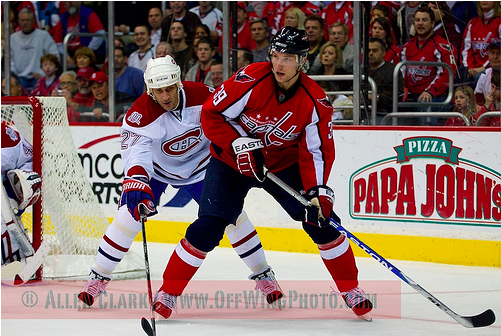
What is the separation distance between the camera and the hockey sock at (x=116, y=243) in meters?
3.58

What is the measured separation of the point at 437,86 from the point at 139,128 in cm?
229

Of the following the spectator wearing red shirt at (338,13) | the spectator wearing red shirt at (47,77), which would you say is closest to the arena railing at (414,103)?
the spectator wearing red shirt at (338,13)

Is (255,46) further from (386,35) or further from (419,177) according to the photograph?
(419,177)

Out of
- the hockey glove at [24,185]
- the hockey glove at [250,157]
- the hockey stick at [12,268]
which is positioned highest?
the hockey glove at [250,157]

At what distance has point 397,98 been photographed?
205 inches

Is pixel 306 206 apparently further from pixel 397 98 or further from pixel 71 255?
pixel 397 98

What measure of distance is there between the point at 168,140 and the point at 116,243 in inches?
19.1

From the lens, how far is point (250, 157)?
318 cm

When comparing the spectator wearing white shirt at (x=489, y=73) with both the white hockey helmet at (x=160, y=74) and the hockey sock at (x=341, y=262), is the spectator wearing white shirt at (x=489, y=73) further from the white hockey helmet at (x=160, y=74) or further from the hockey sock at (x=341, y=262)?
the white hockey helmet at (x=160, y=74)

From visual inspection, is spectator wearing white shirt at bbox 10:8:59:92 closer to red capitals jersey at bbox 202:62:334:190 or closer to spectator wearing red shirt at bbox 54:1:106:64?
spectator wearing red shirt at bbox 54:1:106:64

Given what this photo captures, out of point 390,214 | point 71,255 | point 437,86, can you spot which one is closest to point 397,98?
point 437,86

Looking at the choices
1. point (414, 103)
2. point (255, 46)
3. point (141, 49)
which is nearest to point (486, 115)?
point (414, 103)

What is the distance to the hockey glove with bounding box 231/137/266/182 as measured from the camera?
3.19 metres

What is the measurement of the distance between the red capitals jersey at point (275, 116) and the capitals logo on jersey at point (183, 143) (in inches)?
12.9
